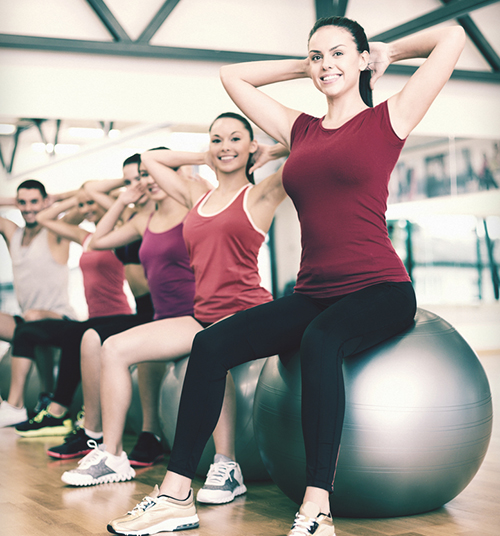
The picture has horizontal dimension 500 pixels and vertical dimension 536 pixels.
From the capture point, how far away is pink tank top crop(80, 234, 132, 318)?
128 inches

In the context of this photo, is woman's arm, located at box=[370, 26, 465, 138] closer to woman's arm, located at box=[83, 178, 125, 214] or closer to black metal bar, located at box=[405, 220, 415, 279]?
woman's arm, located at box=[83, 178, 125, 214]

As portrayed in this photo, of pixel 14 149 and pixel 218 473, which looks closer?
pixel 218 473

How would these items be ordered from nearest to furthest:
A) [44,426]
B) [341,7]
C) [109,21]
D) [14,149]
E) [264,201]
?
[264,201] → [44,426] → [14,149] → [109,21] → [341,7]

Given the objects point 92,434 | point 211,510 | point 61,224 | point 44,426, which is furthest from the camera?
point 61,224

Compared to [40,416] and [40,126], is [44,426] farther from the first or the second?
[40,126]

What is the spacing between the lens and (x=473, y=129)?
6.06m

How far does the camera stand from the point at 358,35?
5.41 feet

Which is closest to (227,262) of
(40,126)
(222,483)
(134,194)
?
(222,483)

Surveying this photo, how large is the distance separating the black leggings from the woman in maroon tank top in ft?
1.28

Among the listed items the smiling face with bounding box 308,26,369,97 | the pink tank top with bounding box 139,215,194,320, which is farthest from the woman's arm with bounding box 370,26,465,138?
the pink tank top with bounding box 139,215,194,320

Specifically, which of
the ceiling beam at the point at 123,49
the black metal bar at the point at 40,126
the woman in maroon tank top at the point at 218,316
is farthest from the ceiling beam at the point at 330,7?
the woman in maroon tank top at the point at 218,316

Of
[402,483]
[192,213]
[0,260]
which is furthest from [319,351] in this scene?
[0,260]

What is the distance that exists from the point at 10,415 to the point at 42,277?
2.93ft

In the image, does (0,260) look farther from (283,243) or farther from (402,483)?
(402,483)
